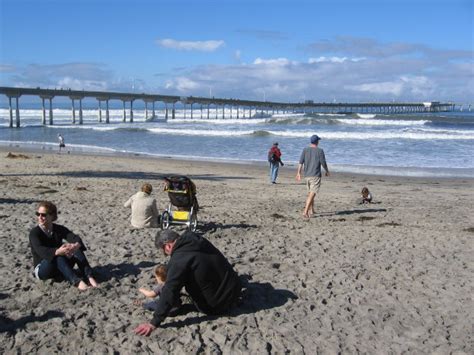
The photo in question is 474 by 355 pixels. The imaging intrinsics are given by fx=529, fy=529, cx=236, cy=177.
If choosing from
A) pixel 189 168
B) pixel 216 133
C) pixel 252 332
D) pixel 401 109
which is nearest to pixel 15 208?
pixel 252 332

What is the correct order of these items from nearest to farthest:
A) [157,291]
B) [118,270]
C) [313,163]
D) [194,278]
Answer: [194,278] → [157,291] → [118,270] → [313,163]

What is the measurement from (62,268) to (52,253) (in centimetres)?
19

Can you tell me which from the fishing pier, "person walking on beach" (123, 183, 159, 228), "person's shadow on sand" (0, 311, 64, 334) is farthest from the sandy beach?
the fishing pier

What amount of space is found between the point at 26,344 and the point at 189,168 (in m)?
15.7

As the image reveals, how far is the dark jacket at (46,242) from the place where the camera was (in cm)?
530

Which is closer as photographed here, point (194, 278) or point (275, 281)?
point (194, 278)

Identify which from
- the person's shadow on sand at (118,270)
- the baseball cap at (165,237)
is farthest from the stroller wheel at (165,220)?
the baseball cap at (165,237)

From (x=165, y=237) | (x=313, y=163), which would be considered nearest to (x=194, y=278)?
(x=165, y=237)

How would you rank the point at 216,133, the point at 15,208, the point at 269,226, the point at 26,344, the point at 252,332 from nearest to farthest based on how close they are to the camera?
the point at 26,344
the point at 252,332
the point at 269,226
the point at 15,208
the point at 216,133

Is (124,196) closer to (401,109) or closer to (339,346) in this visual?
(339,346)

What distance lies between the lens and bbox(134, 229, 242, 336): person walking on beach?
172 inches

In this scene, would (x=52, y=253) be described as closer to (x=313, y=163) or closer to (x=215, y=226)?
(x=215, y=226)

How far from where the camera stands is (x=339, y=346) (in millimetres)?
4375

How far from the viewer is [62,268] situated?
5352mm
